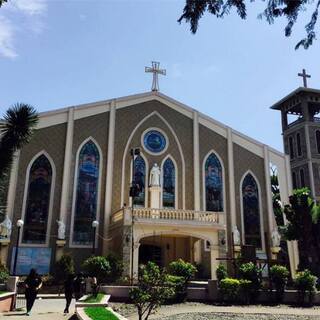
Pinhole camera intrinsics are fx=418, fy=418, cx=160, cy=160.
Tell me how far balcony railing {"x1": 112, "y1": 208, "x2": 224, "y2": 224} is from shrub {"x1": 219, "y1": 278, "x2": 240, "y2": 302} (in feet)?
21.3

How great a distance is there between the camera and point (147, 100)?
25.5m

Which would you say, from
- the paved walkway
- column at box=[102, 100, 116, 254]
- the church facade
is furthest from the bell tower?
the paved walkway

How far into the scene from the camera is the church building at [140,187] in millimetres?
21125

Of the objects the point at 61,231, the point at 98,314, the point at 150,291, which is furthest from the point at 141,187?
the point at 150,291

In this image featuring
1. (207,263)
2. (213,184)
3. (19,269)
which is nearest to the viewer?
(19,269)

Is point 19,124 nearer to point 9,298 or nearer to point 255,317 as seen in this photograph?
point 9,298

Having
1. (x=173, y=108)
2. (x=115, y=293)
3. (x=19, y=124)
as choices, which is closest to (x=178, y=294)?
(x=115, y=293)

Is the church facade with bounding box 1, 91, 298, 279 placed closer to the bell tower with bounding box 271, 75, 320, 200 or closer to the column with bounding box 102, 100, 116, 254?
the column with bounding box 102, 100, 116, 254

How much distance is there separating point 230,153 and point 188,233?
669cm

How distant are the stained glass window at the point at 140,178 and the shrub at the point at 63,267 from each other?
5087 millimetres

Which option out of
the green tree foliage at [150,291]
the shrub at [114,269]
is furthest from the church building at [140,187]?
the green tree foliage at [150,291]

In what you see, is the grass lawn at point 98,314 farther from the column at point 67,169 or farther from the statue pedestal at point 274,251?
the statue pedestal at point 274,251

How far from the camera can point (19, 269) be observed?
20172 mm

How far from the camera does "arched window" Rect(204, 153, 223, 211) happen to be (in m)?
24.7
